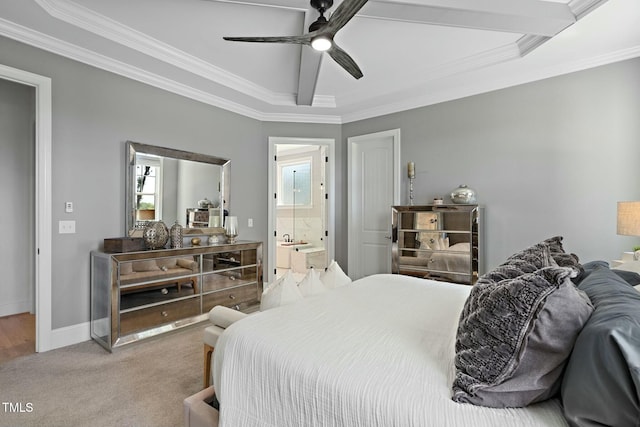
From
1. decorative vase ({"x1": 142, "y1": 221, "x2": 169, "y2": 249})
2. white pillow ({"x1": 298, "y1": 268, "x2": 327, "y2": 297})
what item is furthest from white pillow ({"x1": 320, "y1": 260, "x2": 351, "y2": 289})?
decorative vase ({"x1": 142, "y1": 221, "x2": 169, "y2": 249})

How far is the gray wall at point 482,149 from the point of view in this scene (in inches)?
113

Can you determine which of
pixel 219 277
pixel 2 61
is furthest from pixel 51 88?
pixel 219 277

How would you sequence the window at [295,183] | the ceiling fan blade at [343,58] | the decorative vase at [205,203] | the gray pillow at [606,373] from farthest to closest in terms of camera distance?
the window at [295,183] < the decorative vase at [205,203] < the ceiling fan blade at [343,58] < the gray pillow at [606,373]

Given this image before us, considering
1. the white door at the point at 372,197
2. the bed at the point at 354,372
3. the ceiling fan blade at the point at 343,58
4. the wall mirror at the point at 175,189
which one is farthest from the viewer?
the white door at the point at 372,197

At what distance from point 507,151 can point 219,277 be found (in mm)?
3551

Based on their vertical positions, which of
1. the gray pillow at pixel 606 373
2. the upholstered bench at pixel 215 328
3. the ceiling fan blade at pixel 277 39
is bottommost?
the upholstered bench at pixel 215 328

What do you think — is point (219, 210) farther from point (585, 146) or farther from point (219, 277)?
point (585, 146)

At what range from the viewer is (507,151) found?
3.50 metres

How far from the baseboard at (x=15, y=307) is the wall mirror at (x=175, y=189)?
1.88m

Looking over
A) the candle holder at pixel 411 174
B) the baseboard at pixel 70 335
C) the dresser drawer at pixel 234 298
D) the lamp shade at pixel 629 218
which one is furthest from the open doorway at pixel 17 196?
the lamp shade at pixel 629 218

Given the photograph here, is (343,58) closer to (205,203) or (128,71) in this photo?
(128,71)

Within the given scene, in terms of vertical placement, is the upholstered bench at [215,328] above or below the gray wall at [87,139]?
below

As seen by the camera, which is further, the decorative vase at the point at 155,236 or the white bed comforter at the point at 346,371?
the decorative vase at the point at 155,236

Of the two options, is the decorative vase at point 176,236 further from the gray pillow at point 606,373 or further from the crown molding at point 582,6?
the crown molding at point 582,6
